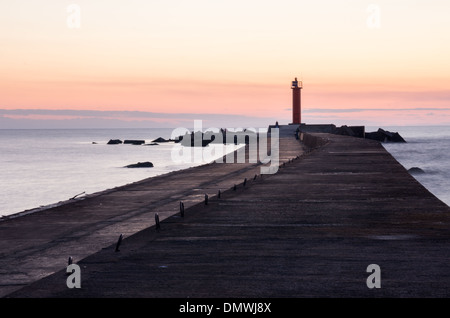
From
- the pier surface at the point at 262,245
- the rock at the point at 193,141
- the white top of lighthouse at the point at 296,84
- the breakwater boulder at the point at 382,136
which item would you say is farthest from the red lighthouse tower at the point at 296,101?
the pier surface at the point at 262,245

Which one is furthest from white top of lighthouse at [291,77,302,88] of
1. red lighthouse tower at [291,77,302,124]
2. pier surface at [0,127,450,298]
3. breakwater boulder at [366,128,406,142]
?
pier surface at [0,127,450,298]

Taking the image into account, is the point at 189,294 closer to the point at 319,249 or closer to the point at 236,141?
the point at 319,249

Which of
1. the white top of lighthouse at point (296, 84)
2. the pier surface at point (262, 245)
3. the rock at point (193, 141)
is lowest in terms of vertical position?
the rock at point (193, 141)

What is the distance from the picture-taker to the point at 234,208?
31.2 feet

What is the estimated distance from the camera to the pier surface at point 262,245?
4.84 m

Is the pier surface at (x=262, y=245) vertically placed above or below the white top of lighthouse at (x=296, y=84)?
below

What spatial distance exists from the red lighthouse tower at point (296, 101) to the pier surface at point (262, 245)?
64.0 metres

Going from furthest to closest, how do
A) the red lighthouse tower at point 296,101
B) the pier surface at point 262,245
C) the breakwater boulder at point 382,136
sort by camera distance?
the breakwater boulder at point 382,136
the red lighthouse tower at point 296,101
the pier surface at point 262,245

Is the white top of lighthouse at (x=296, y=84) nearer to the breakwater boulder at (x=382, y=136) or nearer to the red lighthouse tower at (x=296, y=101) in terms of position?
the red lighthouse tower at (x=296, y=101)

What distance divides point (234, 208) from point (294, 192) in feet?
7.98

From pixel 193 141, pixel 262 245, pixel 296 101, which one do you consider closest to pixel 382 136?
pixel 296 101

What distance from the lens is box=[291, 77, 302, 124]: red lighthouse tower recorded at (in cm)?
7788

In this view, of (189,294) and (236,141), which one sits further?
(236,141)
